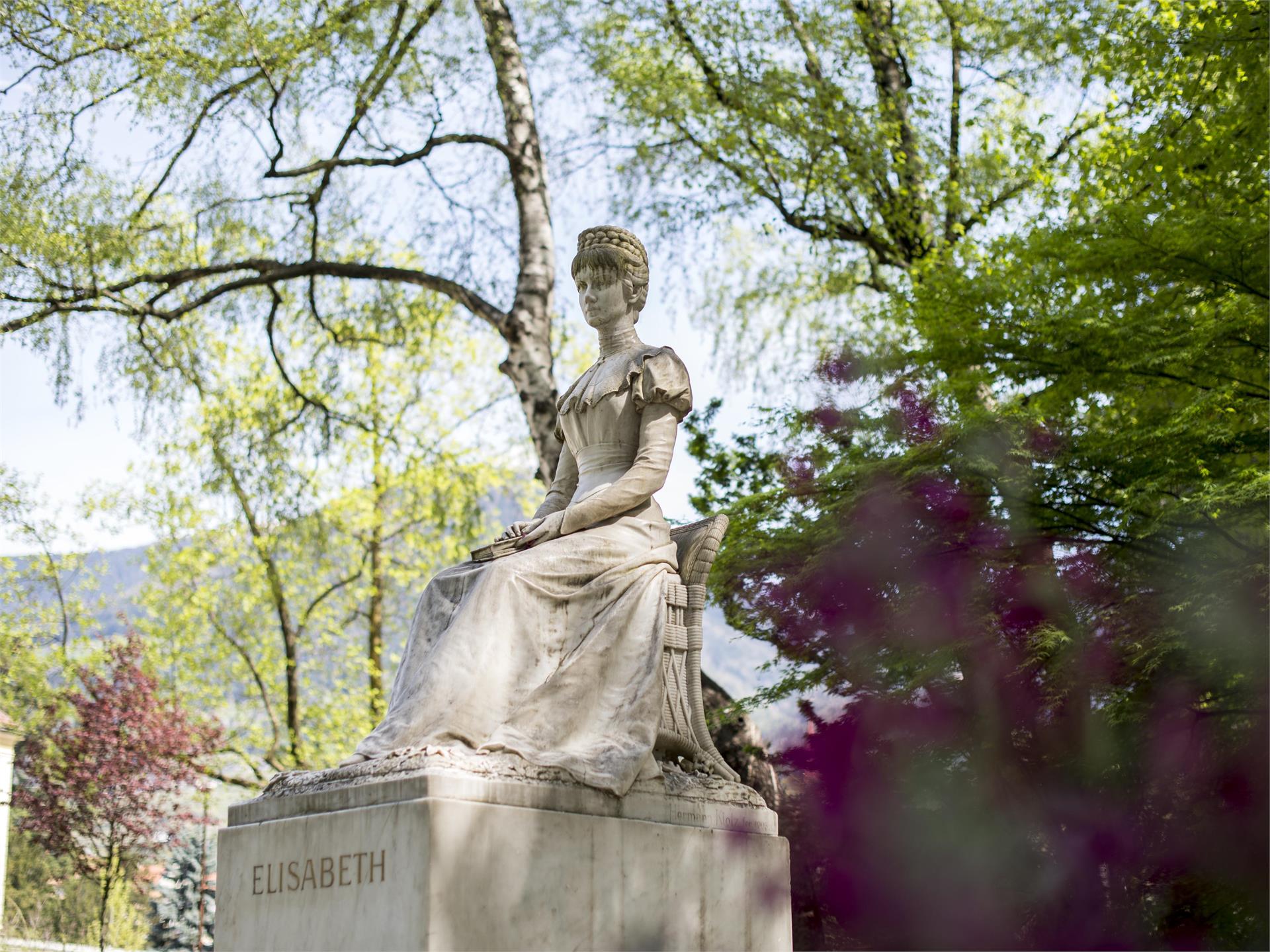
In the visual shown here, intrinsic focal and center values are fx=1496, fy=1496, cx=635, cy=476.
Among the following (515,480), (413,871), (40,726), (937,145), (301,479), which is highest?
(937,145)

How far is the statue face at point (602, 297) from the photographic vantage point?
629 centimetres

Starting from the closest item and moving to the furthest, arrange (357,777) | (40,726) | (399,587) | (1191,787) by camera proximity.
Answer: (357,777)
(1191,787)
(40,726)
(399,587)

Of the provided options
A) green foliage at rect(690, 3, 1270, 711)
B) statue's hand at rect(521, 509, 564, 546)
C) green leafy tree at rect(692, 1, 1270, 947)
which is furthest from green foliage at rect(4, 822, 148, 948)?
statue's hand at rect(521, 509, 564, 546)

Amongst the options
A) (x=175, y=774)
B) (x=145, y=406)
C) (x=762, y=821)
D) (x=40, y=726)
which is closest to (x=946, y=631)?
(x=762, y=821)

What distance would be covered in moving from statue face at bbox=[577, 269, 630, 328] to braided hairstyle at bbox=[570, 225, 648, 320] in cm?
2

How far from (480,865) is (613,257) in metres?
2.69

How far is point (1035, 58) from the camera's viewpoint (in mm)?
16406

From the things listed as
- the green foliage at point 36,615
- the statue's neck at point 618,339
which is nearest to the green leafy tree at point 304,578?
the green foliage at point 36,615

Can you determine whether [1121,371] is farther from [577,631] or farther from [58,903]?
[58,903]

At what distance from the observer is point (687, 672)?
5.81 m

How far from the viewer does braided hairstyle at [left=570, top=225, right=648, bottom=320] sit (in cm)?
621

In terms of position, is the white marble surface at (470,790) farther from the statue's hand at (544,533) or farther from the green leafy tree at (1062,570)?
the green leafy tree at (1062,570)

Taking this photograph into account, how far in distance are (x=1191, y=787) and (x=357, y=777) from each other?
7932 millimetres

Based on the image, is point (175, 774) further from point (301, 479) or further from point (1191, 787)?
point (1191, 787)
